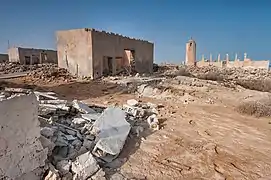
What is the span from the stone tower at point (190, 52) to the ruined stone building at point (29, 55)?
1713 centimetres

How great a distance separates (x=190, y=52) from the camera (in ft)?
102

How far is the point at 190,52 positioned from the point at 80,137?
2861cm

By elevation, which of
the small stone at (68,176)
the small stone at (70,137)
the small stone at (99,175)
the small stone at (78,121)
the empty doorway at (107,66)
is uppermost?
the empty doorway at (107,66)

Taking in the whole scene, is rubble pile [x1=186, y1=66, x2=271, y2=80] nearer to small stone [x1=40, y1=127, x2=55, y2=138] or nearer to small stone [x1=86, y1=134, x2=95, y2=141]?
small stone [x1=86, y1=134, x2=95, y2=141]

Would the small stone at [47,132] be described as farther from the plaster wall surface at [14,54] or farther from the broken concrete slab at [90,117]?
the plaster wall surface at [14,54]

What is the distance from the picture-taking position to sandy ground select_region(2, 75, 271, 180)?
395cm

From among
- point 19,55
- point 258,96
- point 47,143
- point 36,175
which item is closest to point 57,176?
point 36,175

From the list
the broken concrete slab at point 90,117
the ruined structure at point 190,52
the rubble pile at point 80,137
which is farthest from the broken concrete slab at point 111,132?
the ruined structure at point 190,52

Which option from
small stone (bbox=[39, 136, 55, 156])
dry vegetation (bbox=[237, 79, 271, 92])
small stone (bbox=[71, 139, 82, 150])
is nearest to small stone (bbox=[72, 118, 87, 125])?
small stone (bbox=[71, 139, 82, 150])

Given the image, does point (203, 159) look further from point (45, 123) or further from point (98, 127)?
point (45, 123)

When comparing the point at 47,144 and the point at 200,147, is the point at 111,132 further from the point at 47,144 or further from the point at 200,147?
the point at 200,147

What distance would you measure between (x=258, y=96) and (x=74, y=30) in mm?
10641

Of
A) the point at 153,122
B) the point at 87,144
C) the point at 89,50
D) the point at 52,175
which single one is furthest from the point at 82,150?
the point at 89,50

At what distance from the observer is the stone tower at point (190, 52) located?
30500 millimetres
